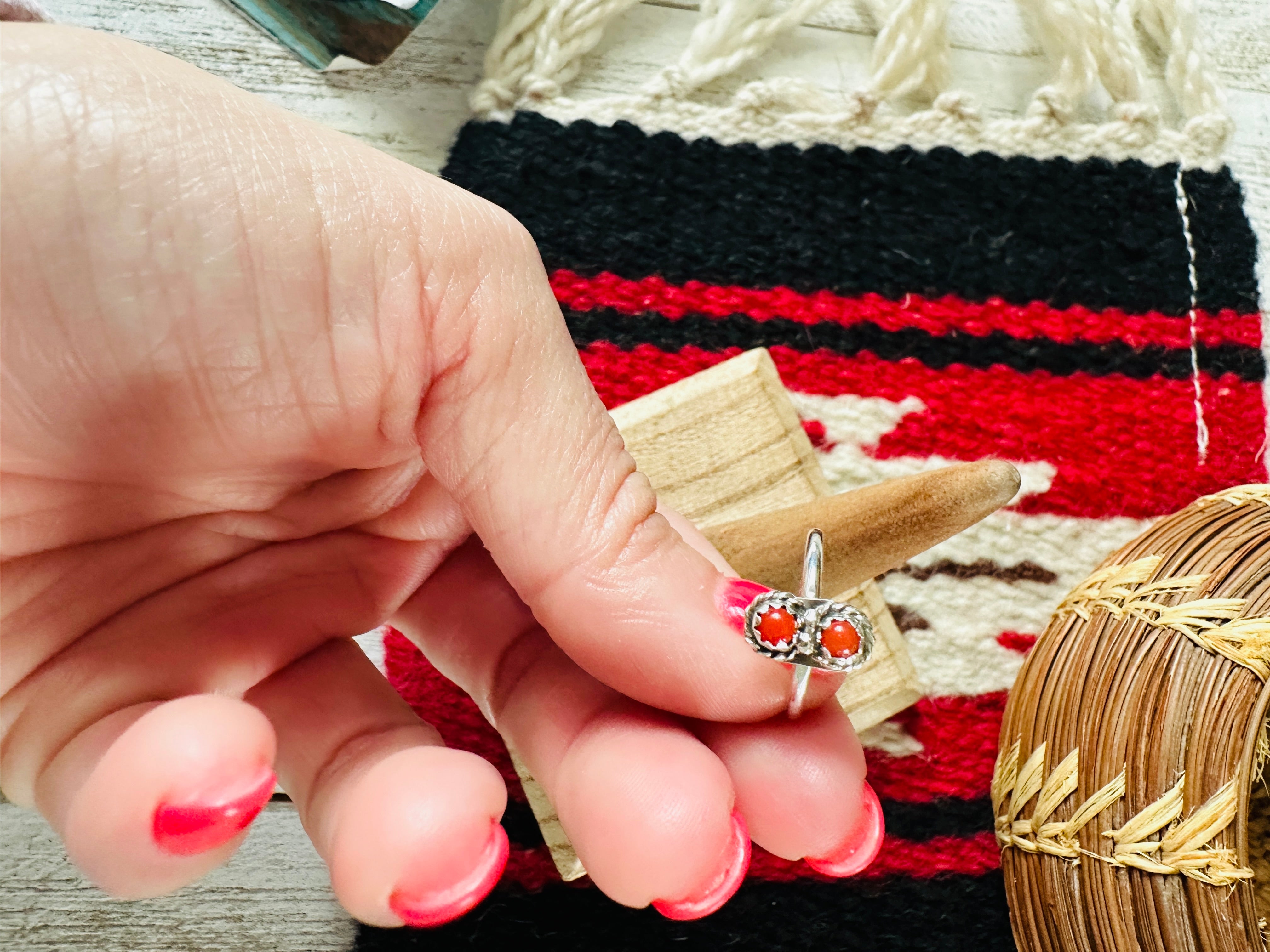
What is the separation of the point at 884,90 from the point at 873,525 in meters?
0.33

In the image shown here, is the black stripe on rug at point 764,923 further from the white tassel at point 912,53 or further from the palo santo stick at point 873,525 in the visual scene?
the white tassel at point 912,53

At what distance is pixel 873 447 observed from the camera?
521 mm

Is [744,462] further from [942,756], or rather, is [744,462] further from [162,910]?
[162,910]

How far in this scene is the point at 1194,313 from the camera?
0.54 meters

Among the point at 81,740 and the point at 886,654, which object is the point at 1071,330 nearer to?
the point at 886,654

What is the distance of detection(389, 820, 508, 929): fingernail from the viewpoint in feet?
0.78

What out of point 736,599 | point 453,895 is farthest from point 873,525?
point 453,895

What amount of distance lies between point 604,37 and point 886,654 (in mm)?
385

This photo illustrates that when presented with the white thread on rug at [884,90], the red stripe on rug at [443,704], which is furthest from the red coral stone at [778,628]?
the white thread on rug at [884,90]

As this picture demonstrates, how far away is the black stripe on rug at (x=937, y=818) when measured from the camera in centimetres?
48

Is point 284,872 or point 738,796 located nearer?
point 738,796

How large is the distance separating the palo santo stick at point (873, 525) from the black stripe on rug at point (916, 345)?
177mm

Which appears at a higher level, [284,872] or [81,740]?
[81,740]

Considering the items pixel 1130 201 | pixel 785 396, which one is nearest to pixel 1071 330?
pixel 1130 201
